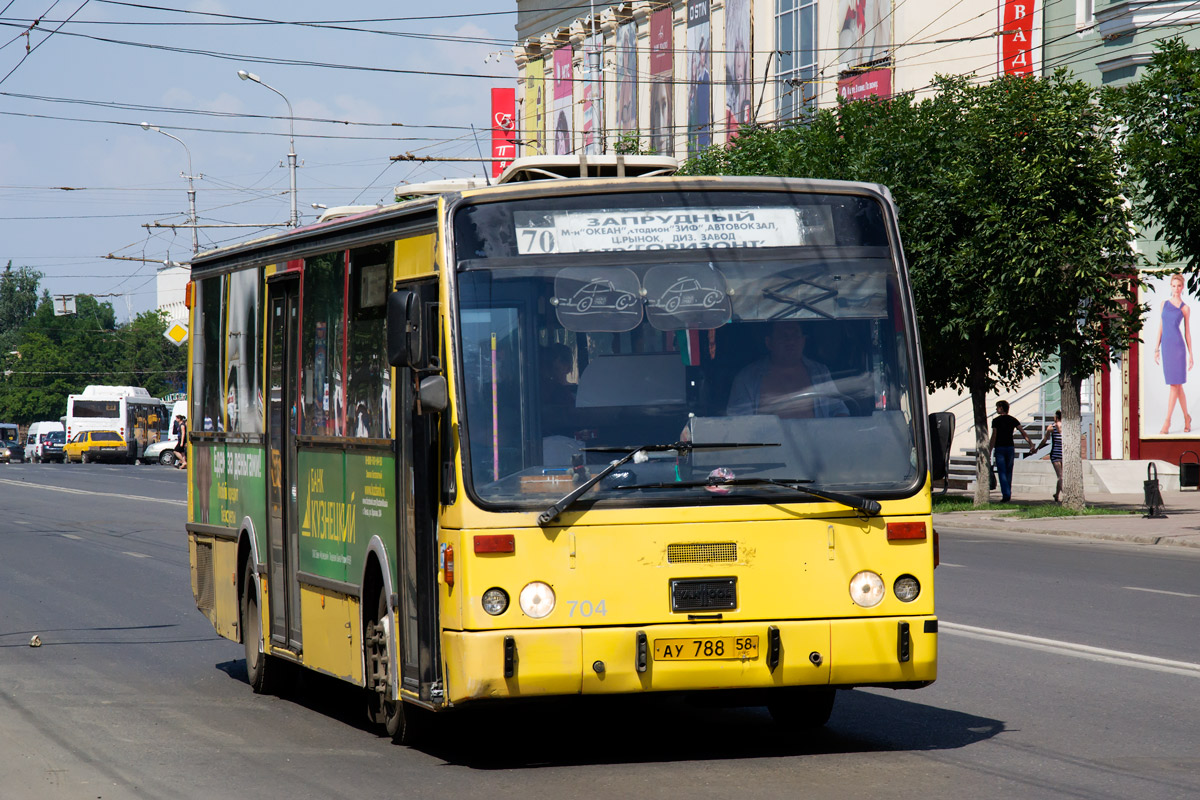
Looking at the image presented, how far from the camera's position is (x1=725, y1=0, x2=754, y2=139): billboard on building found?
5394 centimetres

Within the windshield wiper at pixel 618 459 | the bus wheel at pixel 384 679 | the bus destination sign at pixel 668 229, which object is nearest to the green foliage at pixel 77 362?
the bus wheel at pixel 384 679

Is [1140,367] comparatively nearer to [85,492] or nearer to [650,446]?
[85,492]

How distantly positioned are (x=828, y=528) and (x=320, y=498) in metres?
3.01

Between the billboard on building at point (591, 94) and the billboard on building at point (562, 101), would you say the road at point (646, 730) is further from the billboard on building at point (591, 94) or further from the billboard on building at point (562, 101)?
the billboard on building at point (562, 101)

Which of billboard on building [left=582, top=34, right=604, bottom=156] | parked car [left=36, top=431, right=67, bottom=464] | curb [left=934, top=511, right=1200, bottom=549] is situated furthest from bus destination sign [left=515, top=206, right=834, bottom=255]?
parked car [left=36, top=431, right=67, bottom=464]

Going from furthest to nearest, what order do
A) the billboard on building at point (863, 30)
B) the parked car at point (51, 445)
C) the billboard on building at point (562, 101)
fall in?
the parked car at point (51, 445), the billboard on building at point (562, 101), the billboard on building at point (863, 30)

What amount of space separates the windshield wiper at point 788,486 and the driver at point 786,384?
307mm

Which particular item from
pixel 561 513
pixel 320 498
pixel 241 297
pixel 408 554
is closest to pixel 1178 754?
pixel 561 513

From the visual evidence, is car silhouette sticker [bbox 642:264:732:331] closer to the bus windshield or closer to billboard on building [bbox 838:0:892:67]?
the bus windshield

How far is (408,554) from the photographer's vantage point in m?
7.81

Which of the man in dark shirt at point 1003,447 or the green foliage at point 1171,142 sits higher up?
the green foliage at point 1171,142

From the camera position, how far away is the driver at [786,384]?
24.6ft

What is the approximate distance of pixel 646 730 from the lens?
8.72 meters

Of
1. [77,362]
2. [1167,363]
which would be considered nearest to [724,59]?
[1167,363]
